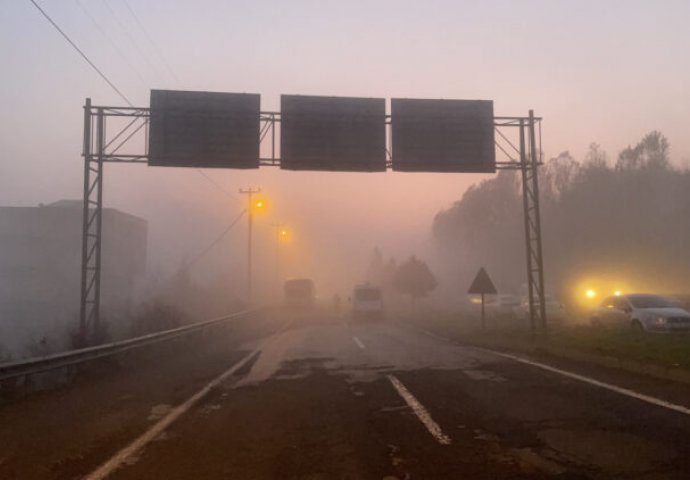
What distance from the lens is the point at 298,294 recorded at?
66750 mm

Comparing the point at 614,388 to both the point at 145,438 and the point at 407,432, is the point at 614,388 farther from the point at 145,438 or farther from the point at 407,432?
the point at 145,438

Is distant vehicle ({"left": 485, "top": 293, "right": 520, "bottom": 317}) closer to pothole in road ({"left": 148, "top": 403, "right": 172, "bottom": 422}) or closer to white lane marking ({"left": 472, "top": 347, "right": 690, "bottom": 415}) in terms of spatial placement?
white lane marking ({"left": 472, "top": 347, "right": 690, "bottom": 415})

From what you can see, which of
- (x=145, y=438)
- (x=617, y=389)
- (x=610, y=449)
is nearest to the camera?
(x=610, y=449)

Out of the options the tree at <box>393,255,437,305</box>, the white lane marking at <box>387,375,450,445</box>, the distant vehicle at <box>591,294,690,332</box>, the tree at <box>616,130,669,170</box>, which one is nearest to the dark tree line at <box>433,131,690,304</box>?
the tree at <box>616,130,669,170</box>

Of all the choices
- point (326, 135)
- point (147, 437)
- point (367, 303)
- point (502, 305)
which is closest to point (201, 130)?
point (326, 135)

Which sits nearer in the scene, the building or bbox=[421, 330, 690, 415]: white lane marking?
bbox=[421, 330, 690, 415]: white lane marking

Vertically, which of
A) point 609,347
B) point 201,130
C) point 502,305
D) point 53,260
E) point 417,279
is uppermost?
point 201,130

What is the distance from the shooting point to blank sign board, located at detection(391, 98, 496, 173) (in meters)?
24.4

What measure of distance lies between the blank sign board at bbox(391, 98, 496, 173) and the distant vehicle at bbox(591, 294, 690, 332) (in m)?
7.40

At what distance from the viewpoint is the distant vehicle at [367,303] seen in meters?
51.9

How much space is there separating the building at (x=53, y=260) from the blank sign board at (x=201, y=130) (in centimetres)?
3365

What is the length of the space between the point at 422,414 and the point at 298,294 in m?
57.1

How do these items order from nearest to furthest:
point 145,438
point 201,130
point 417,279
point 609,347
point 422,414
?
point 145,438, point 422,414, point 609,347, point 201,130, point 417,279

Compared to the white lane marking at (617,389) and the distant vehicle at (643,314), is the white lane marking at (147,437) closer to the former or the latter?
the white lane marking at (617,389)
